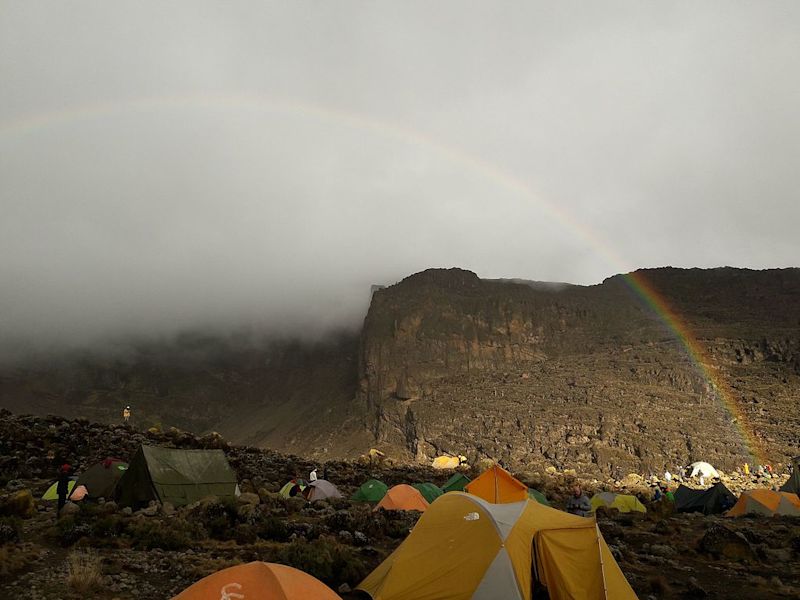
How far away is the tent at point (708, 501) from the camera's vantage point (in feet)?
86.0

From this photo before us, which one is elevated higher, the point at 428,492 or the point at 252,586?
the point at 252,586

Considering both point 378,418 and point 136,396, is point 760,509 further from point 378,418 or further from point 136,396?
point 136,396

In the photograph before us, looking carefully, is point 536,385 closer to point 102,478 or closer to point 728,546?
point 728,546

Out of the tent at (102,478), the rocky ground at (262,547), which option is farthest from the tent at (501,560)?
the tent at (102,478)

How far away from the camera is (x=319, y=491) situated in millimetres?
22062

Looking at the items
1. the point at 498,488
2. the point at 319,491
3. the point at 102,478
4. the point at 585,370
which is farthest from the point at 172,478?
the point at 585,370

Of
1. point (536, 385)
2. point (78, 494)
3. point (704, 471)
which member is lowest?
point (704, 471)

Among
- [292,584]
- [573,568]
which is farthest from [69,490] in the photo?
[573,568]

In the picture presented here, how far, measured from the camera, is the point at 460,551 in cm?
839

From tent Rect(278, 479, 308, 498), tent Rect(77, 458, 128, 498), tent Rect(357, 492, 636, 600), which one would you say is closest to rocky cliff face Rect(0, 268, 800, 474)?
tent Rect(278, 479, 308, 498)

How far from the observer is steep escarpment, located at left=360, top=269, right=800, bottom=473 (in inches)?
2721

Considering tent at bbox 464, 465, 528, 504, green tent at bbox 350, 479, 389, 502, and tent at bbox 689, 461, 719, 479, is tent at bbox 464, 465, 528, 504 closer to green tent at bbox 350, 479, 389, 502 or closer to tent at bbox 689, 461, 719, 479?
green tent at bbox 350, 479, 389, 502

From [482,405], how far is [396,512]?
71517mm

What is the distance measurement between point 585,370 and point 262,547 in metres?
83.5
